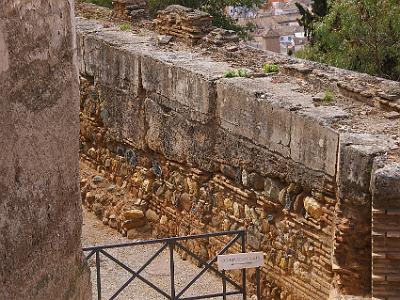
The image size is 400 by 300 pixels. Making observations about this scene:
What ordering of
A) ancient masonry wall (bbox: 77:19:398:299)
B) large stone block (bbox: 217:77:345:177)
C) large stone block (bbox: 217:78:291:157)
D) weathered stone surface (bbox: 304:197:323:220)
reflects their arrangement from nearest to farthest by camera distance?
ancient masonry wall (bbox: 77:19:398:299) → large stone block (bbox: 217:77:345:177) → weathered stone surface (bbox: 304:197:323:220) → large stone block (bbox: 217:78:291:157)

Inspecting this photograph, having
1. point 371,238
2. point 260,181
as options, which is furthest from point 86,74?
point 371,238

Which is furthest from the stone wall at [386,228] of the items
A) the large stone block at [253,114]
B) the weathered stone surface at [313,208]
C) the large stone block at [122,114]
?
the large stone block at [122,114]

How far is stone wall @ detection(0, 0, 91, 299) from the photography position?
10.00ft

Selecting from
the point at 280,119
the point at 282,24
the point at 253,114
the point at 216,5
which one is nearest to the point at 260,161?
the point at 253,114

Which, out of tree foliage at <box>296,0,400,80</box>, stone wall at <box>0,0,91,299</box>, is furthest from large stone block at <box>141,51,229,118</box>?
tree foliage at <box>296,0,400,80</box>

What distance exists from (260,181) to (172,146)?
1523mm

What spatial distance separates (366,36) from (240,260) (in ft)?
25.0

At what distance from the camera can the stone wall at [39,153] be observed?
3.05 m

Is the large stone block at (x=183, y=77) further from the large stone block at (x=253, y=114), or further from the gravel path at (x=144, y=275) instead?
the gravel path at (x=144, y=275)

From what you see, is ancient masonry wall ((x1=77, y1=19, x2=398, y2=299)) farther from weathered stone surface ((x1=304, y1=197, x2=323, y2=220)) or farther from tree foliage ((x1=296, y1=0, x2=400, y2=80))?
tree foliage ((x1=296, y1=0, x2=400, y2=80))

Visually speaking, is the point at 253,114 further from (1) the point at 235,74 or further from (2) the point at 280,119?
(1) the point at 235,74

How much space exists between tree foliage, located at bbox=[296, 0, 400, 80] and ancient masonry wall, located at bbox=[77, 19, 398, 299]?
4621mm

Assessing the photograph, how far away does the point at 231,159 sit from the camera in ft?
27.4

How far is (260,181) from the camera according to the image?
8.04 metres
